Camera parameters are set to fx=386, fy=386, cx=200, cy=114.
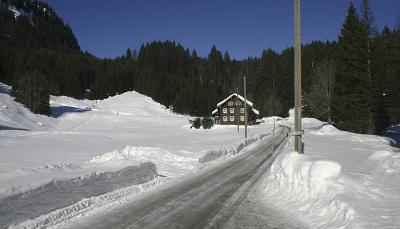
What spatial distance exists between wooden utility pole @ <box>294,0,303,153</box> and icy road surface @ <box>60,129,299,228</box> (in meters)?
2.68

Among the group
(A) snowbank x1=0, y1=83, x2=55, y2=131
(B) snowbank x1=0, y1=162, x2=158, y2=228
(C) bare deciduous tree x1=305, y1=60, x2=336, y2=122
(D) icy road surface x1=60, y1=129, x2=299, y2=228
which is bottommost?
(D) icy road surface x1=60, y1=129, x2=299, y2=228

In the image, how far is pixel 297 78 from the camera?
663 inches

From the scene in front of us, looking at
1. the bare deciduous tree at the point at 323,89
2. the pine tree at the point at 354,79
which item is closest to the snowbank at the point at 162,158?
the pine tree at the point at 354,79

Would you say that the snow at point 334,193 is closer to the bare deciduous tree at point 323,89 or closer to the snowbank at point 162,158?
the snowbank at point 162,158

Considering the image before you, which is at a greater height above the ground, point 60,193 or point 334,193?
point 334,193

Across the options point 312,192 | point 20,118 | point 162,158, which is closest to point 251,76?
point 20,118

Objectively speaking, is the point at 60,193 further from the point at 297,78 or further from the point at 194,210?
the point at 297,78

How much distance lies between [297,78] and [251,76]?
123 meters

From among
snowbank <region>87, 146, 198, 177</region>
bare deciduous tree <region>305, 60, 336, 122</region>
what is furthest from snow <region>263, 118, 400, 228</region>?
bare deciduous tree <region>305, 60, 336, 122</region>

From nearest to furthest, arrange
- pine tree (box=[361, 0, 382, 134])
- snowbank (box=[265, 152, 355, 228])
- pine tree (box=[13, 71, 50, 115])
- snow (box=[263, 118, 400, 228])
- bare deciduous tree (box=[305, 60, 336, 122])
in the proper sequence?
snow (box=[263, 118, 400, 228]) < snowbank (box=[265, 152, 355, 228]) < pine tree (box=[361, 0, 382, 134]) < bare deciduous tree (box=[305, 60, 336, 122]) < pine tree (box=[13, 71, 50, 115])

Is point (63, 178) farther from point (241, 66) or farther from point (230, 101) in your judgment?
point (241, 66)

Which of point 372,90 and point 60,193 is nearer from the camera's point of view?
point 60,193

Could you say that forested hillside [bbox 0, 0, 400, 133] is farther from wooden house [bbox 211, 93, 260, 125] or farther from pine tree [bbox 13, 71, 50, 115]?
wooden house [bbox 211, 93, 260, 125]

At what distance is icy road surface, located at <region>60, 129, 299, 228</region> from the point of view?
9.24 metres
